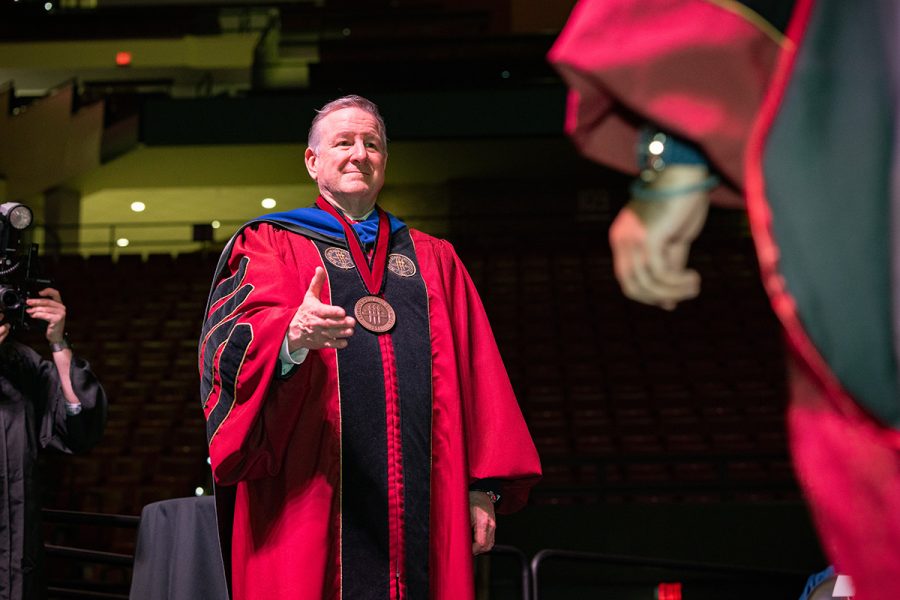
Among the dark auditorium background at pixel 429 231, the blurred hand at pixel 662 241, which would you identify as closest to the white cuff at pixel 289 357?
the blurred hand at pixel 662 241

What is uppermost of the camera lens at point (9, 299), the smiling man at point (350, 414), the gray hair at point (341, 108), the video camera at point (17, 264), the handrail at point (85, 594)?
the gray hair at point (341, 108)

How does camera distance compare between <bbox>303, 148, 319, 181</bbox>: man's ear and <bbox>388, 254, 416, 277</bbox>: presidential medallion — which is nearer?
<bbox>388, 254, 416, 277</bbox>: presidential medallion

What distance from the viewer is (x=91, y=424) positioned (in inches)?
117

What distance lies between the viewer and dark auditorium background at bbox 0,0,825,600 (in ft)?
19.2

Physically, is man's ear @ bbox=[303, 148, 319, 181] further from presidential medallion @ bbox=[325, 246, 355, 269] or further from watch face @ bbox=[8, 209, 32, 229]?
watch face @ bbox=[8, 209, 32, 229]

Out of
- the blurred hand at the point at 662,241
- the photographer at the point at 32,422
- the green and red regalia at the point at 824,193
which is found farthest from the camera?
the photographer at the point at 32,422

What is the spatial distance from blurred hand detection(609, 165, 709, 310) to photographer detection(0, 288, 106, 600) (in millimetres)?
2175

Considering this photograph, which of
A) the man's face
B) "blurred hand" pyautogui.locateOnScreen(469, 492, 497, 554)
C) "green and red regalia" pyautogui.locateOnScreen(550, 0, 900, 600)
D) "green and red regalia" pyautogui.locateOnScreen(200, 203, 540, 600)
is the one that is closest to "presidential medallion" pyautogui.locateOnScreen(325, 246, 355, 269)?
"green and red regalia" pyautogui.locateOnScreen(200, 203, 540, 600)

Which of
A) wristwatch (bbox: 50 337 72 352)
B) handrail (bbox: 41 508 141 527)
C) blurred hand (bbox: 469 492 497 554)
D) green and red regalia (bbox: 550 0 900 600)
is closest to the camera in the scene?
green and red regalia (bbox: 550 0 900 600)

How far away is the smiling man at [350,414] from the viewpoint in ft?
6.61

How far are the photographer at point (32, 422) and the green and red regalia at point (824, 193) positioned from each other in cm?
226

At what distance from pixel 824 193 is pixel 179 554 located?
1.99m

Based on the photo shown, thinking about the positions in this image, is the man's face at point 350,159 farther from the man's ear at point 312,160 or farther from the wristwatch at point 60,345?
the wristwatch at point 60,345

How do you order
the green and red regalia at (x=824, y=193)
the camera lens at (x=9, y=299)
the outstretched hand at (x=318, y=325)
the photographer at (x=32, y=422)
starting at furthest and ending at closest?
the camera lens at (x=9, y=299)
the photographer at (x=32, y=422)
the outstretched hand at (x=318, y=325)
the green and red regalia at (x=824, y=193)
